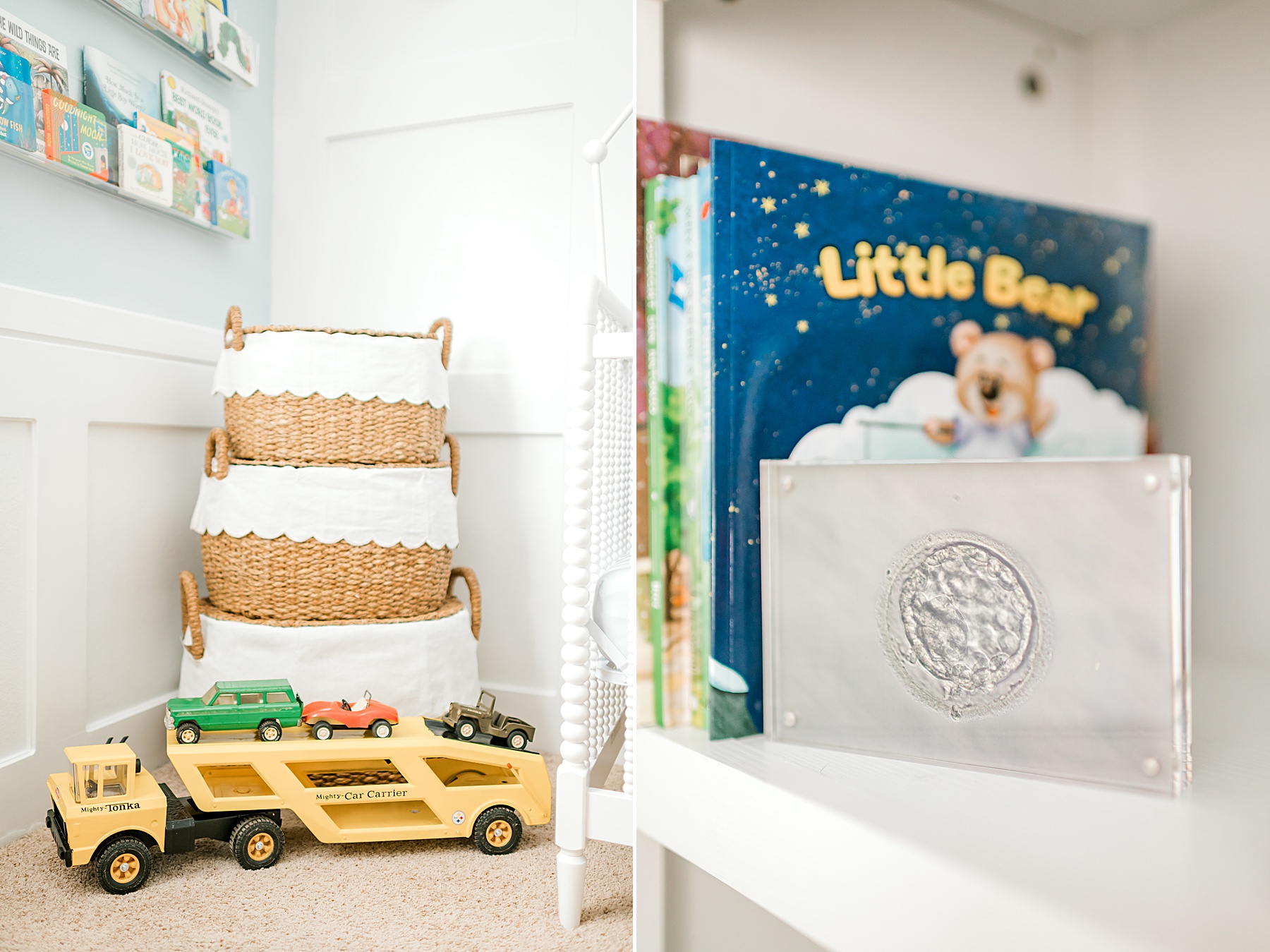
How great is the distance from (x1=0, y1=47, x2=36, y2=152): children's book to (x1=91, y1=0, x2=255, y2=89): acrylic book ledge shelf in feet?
0.82

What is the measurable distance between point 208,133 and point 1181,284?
179 centimetres

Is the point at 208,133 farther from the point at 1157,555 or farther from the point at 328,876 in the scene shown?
the point at 1157,555

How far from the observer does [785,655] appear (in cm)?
26

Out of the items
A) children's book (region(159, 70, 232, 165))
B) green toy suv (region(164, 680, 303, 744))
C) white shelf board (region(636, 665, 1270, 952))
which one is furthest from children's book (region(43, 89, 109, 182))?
white shelf board (region(636, 665, 1270, 952))

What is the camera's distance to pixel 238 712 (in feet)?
3.62

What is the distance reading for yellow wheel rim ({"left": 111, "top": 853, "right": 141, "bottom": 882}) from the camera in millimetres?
985

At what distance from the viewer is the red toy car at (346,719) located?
3.68ft

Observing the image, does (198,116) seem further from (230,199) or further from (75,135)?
(75,135)

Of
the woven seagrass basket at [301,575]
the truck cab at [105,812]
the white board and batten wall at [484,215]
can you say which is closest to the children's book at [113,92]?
the white board and batten wall at [484,215]

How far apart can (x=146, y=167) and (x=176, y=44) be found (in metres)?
0.27

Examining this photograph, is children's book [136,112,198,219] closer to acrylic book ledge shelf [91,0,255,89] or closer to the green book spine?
acrylic book ledge shelf [91,0,255,89]

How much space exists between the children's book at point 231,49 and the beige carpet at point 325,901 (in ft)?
4.64

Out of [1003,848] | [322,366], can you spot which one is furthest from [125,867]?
[1003,848]

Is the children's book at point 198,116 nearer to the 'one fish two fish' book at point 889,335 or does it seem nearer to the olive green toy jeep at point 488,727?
the olive green toy jeep at point 488,727
